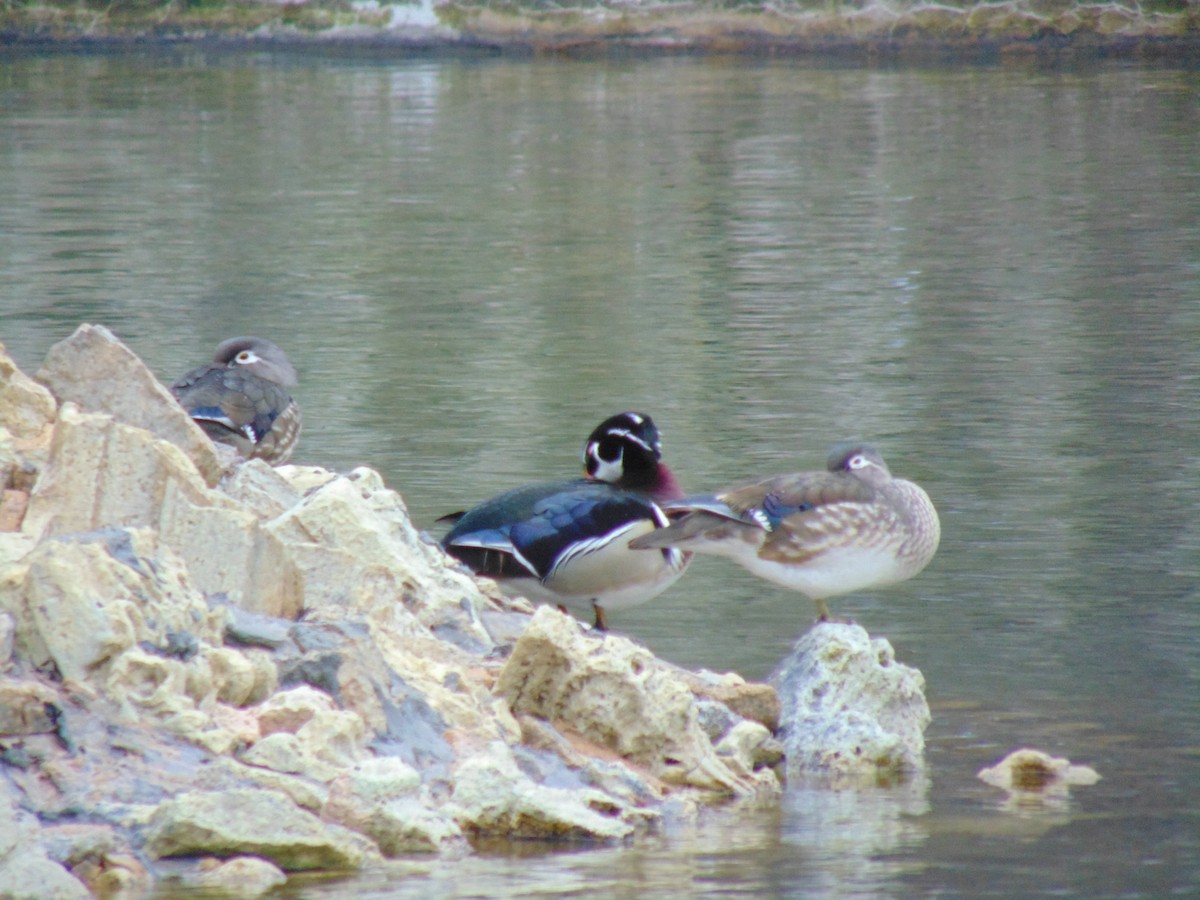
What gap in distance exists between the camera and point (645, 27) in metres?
41.7

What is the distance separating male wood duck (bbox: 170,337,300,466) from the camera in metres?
9.16

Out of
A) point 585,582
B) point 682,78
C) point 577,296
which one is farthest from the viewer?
point 682,78

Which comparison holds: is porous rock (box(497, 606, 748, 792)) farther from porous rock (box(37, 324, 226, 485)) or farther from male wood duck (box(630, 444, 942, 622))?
porous rock (box(37, 324, 226, 485))

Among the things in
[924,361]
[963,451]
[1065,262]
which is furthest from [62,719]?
[1065,262]

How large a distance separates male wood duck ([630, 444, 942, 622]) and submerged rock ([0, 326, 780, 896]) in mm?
637

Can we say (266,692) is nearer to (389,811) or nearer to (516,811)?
(389,811)

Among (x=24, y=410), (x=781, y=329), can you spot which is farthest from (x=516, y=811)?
(x=781, y=329)

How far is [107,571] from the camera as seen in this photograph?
6039 millimetres

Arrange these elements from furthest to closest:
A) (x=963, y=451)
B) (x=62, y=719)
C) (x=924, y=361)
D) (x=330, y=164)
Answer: (x=330, y=164), (x=924, y=361), (x=963, y=451), (x=62, y=719)

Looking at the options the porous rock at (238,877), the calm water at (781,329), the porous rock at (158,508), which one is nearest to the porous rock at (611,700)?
the calm water at (781,329)

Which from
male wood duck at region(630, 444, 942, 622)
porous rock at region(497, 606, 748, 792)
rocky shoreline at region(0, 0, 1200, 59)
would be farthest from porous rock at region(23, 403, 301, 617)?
rocky shoreline at region(0, 0, 1200, 59)

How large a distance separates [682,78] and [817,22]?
4.86 metres

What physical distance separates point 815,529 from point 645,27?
35173mm

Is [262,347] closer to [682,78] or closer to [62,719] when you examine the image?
[62,719]
